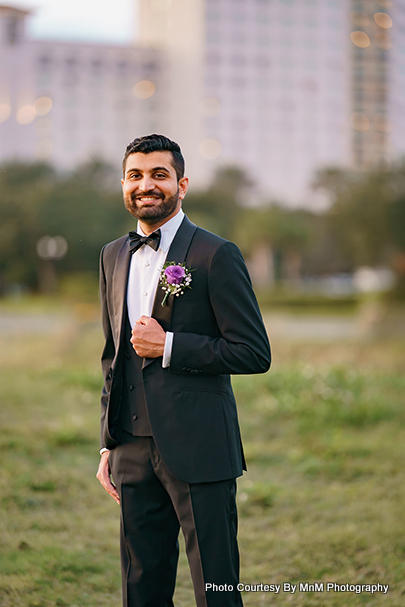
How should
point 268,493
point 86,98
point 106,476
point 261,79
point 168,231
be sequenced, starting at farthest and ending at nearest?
point 86,98 < point 261,79 < point 268,493 < point 106,476 < point 168,231

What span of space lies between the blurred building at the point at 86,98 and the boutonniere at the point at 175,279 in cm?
3645

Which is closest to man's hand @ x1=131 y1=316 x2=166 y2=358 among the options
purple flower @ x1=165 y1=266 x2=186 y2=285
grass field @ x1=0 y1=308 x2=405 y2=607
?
purple flower @ x1=165 y1=266 x2=186 y2=285


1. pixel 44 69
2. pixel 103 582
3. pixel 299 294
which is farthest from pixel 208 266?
pixel 44 69

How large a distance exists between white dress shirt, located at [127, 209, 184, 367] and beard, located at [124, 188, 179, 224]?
0.04m

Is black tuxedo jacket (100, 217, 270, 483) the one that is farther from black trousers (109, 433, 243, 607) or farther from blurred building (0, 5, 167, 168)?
blurred building (0, 5, 167, 168)

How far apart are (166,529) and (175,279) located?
2.10ft

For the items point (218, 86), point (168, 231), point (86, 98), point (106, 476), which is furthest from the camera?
point (86, 98)

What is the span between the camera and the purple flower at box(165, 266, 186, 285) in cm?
144

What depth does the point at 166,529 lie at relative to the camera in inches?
61.7

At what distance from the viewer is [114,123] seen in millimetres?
41594

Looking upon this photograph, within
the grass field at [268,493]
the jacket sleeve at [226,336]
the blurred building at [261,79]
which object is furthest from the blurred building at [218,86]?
the jacket sleeve at [226,336]

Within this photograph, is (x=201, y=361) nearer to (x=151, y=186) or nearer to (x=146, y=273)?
(x=146, y=273)

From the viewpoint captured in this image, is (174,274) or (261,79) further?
(261,79)

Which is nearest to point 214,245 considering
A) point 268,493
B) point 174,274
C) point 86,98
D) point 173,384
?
point 174,274
